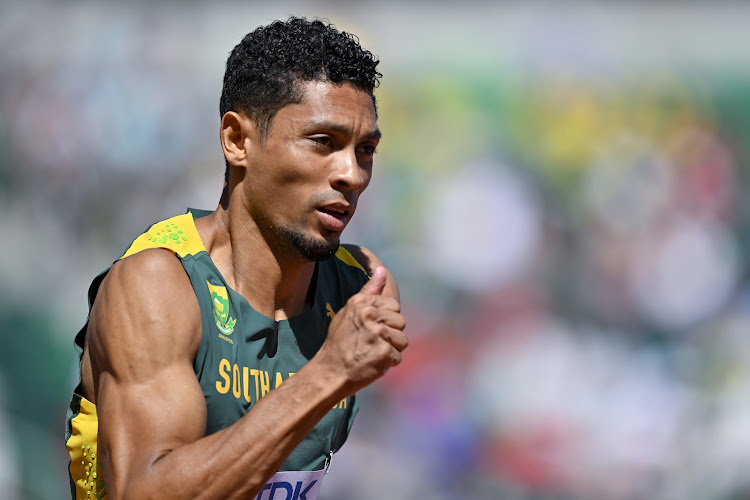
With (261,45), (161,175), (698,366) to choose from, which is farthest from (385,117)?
(261,45)

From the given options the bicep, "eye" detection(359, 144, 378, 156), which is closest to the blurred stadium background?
"eye" detection(359, 144, 378, 156)

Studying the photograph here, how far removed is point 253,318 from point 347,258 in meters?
0.54

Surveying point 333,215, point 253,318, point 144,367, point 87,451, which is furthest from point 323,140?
point 87,451

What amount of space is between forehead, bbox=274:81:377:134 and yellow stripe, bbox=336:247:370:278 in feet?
1.86

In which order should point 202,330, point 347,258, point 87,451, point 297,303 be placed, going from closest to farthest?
point 202,330, point 87,451, point 297,303, point 347,258

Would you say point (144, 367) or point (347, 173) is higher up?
point (347, 173)

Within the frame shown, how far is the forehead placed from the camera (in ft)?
7.93

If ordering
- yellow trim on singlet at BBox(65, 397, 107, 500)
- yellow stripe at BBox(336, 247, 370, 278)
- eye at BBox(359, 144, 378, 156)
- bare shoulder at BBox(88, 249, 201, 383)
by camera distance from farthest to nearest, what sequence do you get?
yellow stripe at BBox(336, 247, 370, 278), eye at BBox(359, 144, 378, 156), yellow trim on singlet at BBox(65, 397, 107, 500), bare shoulder at BBox(88, 249, 201, 383)

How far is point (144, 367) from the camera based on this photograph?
212 cm

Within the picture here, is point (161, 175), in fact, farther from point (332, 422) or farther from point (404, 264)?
point (332, 422)

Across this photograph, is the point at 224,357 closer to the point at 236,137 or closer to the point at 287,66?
the point at 236,137

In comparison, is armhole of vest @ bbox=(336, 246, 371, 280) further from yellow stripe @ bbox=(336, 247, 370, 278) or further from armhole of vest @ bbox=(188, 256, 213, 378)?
armhole of vest @ bbox=(188, 256, 213, 378)

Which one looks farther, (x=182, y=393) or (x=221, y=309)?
(x=221, y=309)

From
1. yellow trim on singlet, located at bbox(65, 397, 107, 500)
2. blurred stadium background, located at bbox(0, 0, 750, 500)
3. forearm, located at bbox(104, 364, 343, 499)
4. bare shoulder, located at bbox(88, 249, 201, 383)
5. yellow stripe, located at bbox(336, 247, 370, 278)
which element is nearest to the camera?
forearm, located at bbox(104, 364, 343, 499)
